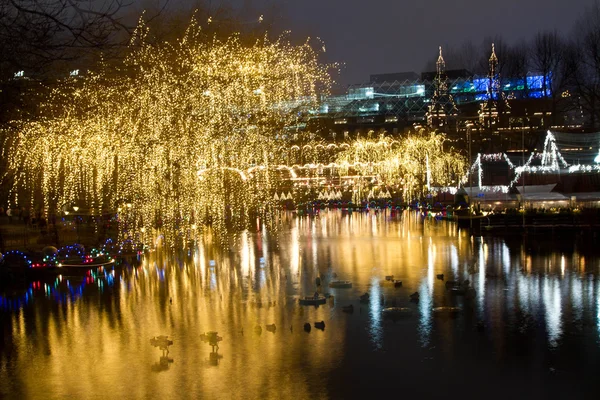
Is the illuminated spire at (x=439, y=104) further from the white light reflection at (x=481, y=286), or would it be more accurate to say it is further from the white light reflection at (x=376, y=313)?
the white light reflection at (x=376, y=313)

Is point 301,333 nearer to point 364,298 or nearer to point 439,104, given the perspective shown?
point 364,298

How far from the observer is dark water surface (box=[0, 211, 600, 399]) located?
9.66 m

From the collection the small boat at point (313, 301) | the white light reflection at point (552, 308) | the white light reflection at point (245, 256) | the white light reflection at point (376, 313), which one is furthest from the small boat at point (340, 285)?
the white light reflection at point (552, 308)

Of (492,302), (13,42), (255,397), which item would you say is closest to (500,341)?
(492,302)

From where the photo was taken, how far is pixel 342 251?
25156mm

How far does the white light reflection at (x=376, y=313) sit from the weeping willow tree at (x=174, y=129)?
785cm

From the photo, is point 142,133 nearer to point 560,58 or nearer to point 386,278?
point 386,278

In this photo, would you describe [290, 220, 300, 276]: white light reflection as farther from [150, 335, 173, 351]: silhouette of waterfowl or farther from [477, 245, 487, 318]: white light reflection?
[150, 335, 173, 351]: silhouette of waterfowl

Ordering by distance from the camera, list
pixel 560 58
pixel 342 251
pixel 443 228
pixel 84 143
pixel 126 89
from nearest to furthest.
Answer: pixel 126 89
pixel 342 251
pixel 84 143
pixel 443 228
pixel 560 58

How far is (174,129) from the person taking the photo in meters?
25.5

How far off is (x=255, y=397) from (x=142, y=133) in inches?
726

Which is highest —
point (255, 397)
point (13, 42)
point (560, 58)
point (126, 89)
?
point (560, 58)

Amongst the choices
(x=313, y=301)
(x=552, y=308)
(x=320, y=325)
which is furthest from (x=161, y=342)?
(x=552, y=308)

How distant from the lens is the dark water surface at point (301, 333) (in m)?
9.66
